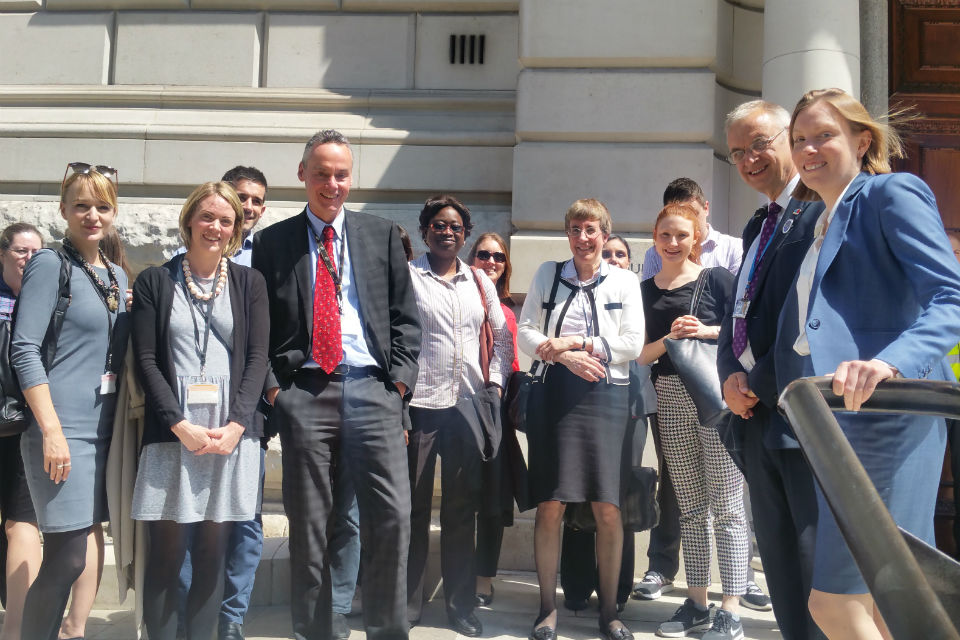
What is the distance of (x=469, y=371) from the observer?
493 centimetres

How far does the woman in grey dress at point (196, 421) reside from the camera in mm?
3734

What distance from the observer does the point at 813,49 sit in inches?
246

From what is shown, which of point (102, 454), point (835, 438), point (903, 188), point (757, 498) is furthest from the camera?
point (102, 454)

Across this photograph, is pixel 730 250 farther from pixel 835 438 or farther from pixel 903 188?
pixel 835 438

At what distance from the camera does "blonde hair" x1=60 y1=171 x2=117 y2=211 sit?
154 inches

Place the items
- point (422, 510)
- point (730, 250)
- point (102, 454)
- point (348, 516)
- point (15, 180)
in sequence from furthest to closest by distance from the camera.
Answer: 1. point (15, 180)
2. point (730, 250)
3. point (422, 510)
4. point (348, 516)
5. point (102, 454)

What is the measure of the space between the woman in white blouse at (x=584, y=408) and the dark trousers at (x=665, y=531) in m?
0.66

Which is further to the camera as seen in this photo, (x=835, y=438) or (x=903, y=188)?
(x=903, y=188)

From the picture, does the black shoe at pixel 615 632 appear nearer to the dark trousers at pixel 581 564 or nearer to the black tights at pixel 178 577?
the dark trousers at pixel 581 564

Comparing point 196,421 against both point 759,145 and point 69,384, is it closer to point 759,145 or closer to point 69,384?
point 69,384

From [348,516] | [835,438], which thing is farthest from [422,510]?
[835,438]

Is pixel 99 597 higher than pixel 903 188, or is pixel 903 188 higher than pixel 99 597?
pixel 903 188

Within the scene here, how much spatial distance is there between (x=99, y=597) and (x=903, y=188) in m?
4.34

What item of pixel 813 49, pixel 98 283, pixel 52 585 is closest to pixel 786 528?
pixel 52 585
